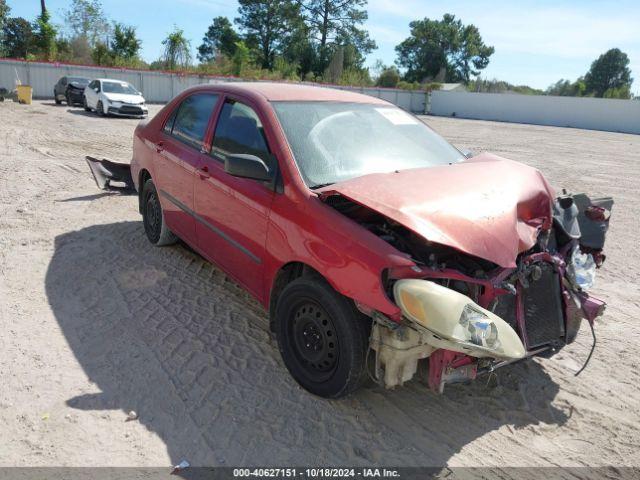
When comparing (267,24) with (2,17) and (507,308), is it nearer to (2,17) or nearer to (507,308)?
(2,17)

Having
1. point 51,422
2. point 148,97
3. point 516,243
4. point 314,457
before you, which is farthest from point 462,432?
point 148,97

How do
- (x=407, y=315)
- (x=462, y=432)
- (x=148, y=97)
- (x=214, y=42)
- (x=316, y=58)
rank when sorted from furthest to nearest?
1. (x=214, y=42)
2. (x=316, y=58)
3. (x=148, y=97)
4. (x=462, y=432)
5. (x=407, y=315)

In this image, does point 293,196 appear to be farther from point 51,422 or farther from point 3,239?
point 3,239

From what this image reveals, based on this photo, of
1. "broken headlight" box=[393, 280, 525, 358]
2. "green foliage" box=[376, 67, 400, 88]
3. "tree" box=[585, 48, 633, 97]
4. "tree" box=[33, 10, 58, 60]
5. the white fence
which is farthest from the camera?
"tree" box=[585, 48, 633, 97]

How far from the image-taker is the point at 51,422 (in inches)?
108

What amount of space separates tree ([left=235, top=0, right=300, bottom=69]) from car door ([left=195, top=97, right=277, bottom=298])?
59622mm

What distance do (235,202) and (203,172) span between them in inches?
23.9

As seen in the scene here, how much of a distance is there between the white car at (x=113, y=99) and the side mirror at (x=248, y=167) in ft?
61.3

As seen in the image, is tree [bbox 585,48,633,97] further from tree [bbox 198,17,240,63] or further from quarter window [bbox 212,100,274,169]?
quarter window [bbox 212,100,274,169]

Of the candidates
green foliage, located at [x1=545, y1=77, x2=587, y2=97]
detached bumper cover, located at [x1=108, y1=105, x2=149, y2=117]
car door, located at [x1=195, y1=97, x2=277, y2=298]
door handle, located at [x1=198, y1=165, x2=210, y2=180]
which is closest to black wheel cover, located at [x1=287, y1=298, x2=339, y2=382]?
car door, located at [x1=195, y1=97, x2=277, y2=298]

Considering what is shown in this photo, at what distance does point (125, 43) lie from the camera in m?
41.3

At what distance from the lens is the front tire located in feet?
8.91

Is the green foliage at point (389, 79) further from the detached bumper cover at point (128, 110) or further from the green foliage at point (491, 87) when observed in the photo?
the detached bumper cover at point (128, 110)

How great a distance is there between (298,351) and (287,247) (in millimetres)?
656
